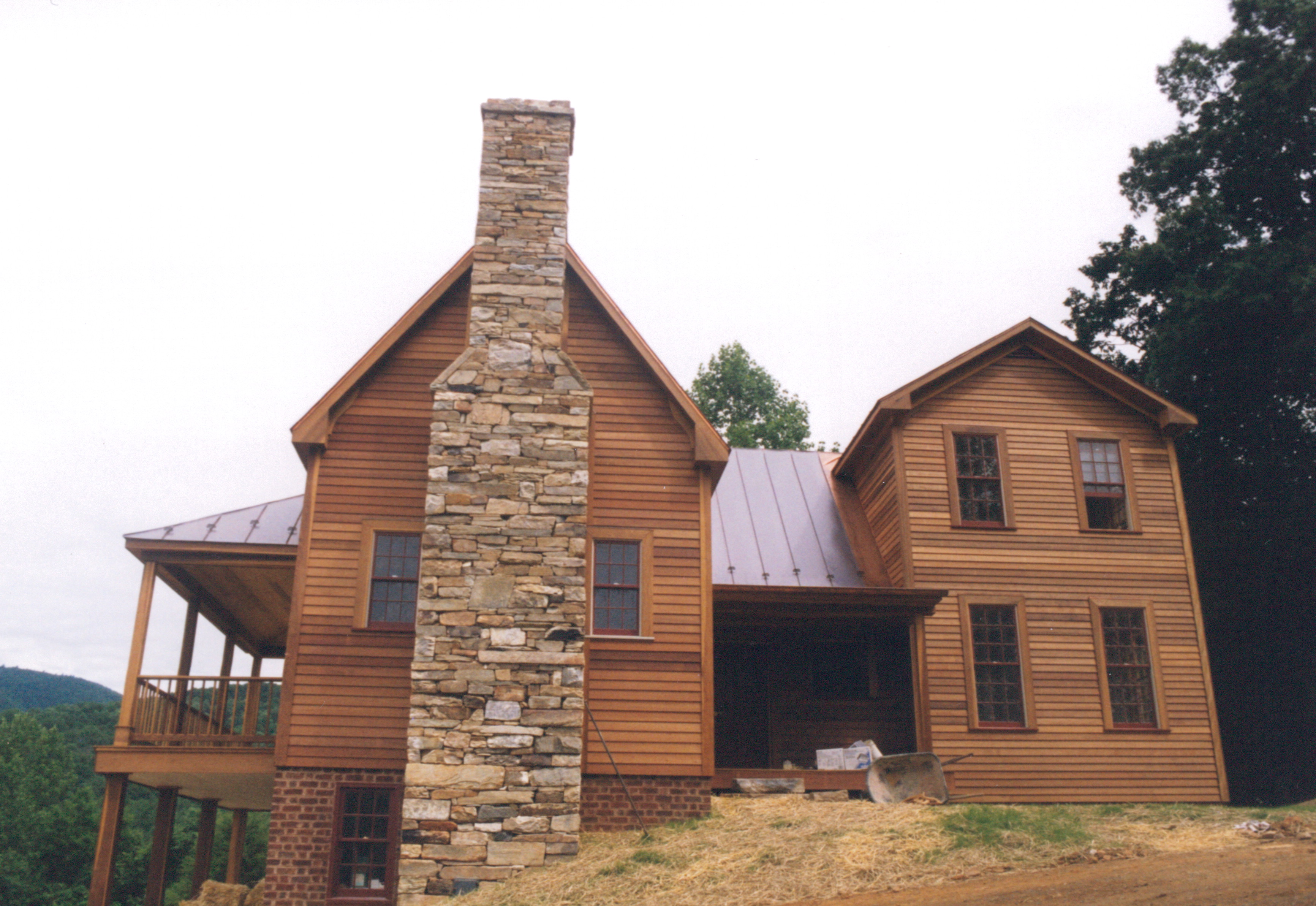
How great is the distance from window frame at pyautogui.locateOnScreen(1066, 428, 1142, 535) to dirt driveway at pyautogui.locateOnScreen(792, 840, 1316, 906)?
676 cm

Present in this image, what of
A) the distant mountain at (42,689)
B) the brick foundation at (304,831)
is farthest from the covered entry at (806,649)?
the distant mountain at (42,689)

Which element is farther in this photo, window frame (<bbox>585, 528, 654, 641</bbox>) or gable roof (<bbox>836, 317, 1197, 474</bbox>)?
gable roof (<bbox>836, 317, 1197, 474</bbox>)

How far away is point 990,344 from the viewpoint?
17391mm

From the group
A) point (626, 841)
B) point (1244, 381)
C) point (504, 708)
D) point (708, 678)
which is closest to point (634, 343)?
point (708, 678)

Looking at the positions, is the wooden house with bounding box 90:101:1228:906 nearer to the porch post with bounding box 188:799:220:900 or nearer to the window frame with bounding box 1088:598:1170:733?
the window frame with bounding box 1088:598:1170:733

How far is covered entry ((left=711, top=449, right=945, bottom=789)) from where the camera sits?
599 inches

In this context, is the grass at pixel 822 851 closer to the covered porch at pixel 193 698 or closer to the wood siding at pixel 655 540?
the wood siding at pixel 655 540

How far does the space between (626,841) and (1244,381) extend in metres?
18.6

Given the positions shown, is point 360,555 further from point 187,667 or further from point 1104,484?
point 1104,484

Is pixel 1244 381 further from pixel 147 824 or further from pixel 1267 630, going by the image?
pixel 147 824

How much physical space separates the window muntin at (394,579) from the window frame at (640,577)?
7.26 ft

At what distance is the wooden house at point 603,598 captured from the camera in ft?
37.8

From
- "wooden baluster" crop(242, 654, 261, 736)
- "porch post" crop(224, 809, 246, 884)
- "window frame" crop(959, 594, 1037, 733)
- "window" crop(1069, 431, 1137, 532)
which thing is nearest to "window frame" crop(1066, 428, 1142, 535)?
"window" crop(1069, 431, 1137, 532)

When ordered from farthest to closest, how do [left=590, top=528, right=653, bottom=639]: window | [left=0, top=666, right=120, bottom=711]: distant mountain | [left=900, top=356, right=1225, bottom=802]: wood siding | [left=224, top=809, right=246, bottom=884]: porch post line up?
1. [left=0, top=666, right=120, bottom=711]: distant mountain
2. [left=224, top=809, right=246, bottom=884]: porch post
3. [left=900, top=356, right=1225, bottom=802]: wood siding
4. [left=590, top=528, right=653, bottom=639]: window
